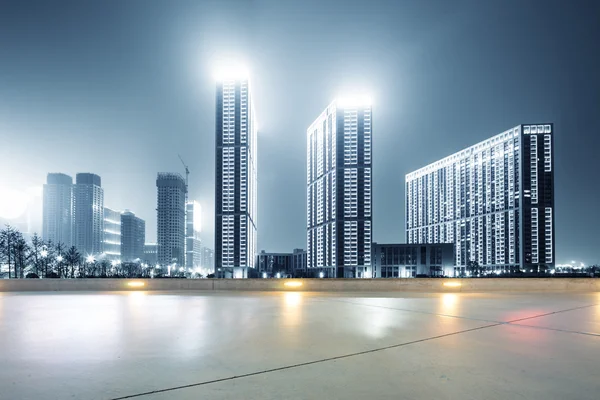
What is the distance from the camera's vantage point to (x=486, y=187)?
568 feet

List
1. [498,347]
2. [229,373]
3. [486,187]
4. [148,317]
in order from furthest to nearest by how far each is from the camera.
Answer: [486,187] < [148,317] < [498,347] < [229,373]

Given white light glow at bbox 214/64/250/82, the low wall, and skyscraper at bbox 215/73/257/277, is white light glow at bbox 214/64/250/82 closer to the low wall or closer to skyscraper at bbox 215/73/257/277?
skyscraper at bbox 215/73/257/277

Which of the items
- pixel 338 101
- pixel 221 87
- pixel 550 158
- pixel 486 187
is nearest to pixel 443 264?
pixel 486 187

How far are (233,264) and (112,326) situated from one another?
158 meters

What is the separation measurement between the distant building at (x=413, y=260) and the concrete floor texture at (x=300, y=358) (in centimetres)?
15106

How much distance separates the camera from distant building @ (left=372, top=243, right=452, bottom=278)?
150375mm

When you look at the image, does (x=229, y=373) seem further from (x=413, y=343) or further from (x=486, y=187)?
(x=486, y=187)

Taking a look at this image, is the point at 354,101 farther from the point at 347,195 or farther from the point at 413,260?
the point at 413,260

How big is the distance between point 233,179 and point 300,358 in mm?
169804

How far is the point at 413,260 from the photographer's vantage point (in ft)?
501

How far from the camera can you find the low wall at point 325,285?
17578 mm

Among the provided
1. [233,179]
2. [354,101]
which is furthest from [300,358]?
[354,101]

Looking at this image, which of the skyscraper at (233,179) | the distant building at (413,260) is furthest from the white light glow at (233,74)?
the distant building at (413,260)

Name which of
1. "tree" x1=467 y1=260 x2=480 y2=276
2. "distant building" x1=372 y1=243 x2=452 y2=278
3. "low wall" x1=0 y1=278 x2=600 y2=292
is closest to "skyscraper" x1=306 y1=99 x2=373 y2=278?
"distant building" x1=372 y1=243 x2=452 y2=278
